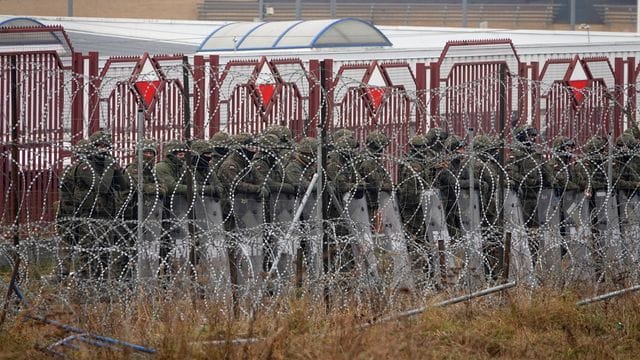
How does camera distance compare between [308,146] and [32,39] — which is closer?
[308,146]

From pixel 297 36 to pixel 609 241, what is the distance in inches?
486

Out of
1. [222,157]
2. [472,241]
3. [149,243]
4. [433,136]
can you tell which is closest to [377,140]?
[433,136]

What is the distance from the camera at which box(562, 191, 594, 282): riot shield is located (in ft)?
31.1

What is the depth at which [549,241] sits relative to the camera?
1049 cm

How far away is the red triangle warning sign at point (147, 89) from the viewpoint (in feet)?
41.3

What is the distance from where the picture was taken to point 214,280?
823 cm

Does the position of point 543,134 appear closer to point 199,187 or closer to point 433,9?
point 199,187

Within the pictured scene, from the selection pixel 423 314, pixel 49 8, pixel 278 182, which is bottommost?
pixel 423 314

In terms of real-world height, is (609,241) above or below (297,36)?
below

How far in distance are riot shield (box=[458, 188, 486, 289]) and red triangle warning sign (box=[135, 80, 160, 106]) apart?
10.9ft

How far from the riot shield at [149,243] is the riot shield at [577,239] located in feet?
9.35

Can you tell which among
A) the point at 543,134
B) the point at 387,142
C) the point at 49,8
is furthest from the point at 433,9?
the point at 387,142

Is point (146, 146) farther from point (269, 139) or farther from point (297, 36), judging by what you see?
point (297, 36)

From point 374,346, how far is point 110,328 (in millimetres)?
1705
